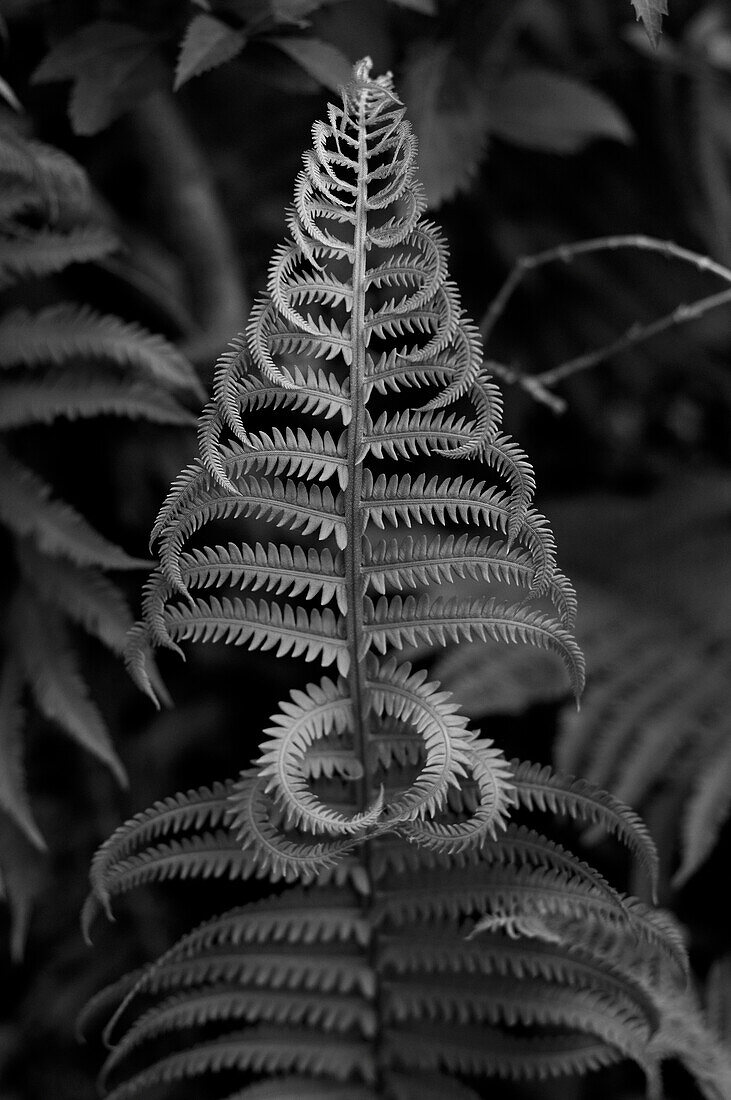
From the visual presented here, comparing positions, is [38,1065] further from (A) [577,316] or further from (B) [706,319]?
(B) [706,319]

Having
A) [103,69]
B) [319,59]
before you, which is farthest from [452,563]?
[103,69]

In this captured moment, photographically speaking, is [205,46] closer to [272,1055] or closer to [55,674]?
[55,674]

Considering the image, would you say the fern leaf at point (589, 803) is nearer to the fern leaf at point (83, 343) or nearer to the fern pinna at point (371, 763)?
the fern pinna at point (371, 763)

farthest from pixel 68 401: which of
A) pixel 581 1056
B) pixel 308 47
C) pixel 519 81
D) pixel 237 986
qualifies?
pixel 581 1056

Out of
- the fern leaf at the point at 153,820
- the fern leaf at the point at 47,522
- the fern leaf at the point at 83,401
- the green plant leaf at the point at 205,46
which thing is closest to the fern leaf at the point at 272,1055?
the fern leaf at the point at 153,820

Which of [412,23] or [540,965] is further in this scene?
[412,23]

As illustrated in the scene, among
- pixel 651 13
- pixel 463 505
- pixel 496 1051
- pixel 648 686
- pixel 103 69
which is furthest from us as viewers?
pixel 648 686
